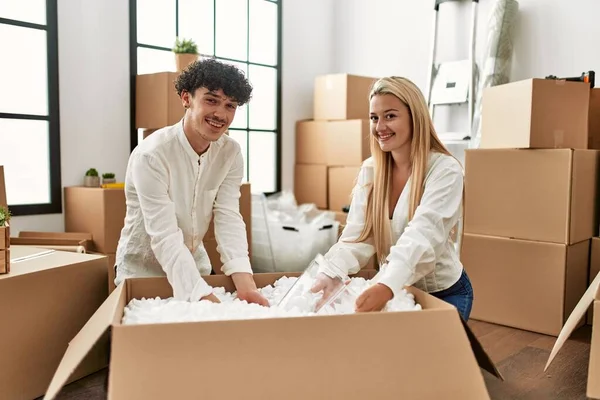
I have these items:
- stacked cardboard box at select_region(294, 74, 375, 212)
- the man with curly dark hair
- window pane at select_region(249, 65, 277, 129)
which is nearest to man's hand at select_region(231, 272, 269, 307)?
the man with curly dark hair

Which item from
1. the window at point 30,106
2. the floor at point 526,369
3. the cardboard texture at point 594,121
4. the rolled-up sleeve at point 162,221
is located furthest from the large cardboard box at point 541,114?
the window at point 30,106

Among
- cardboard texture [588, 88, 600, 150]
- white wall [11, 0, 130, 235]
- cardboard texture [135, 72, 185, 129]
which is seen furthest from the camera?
cardboard texture [135, 72, 185, 129]

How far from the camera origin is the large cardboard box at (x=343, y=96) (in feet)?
13.8

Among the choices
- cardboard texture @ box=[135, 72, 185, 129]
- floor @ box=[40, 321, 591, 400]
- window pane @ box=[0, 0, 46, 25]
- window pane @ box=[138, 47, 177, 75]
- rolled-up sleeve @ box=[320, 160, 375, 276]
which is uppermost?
window pane @ box=[0, 0, 46, 25]

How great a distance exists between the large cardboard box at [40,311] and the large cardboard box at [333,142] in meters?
2.51

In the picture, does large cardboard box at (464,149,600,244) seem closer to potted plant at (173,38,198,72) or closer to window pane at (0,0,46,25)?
potted plant at (173,38,198,72)

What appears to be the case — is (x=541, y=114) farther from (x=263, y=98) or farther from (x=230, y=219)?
(x=263, y=98)

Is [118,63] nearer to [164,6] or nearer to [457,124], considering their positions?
[164,6]

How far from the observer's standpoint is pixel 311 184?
451 centimetres

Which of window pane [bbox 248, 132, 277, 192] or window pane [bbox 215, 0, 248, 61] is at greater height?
window pane [bbox 215, 0, 248, 61]

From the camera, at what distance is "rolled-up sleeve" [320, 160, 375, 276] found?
1600 millimetres

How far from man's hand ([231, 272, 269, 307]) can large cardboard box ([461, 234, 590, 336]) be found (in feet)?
5.86

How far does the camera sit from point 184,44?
342 centimetres

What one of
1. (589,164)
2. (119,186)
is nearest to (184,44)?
(119,186)
